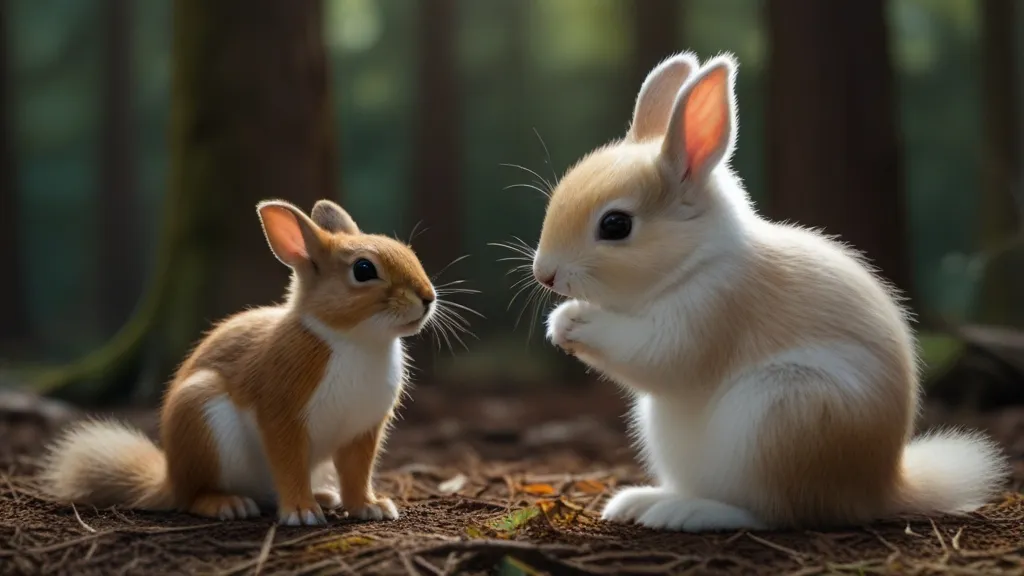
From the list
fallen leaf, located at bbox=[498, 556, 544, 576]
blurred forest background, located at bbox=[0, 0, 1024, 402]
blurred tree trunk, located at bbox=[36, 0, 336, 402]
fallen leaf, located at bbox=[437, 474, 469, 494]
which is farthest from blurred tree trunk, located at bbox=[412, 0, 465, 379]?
fallen leaf, located at bbox=[498, 556, 544, 576]

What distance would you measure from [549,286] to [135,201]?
14497 mm

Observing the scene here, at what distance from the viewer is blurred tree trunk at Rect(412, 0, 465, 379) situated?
41.7 ft

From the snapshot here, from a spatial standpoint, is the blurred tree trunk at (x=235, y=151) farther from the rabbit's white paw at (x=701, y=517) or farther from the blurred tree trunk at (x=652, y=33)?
the blurred tree trunk at (x=652, y=33)

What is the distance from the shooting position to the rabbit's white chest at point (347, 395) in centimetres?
344

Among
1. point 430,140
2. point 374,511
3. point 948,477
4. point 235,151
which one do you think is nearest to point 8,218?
point 430,140

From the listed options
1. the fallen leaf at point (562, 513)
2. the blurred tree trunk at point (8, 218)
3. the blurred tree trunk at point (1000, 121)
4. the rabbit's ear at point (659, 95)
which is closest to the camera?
the fallen leaf at point (562, 513)

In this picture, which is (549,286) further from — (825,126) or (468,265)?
(468,265)

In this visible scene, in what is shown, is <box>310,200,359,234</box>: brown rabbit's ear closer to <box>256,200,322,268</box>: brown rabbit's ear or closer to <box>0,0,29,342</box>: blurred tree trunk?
<box>256,200,322,268</box>: brown rabbit's ear

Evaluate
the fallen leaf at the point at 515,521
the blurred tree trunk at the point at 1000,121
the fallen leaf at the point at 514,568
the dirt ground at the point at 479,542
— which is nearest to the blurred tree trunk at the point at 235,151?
the dirt ground at the point at 479,542

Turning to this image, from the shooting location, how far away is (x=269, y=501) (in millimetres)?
3795

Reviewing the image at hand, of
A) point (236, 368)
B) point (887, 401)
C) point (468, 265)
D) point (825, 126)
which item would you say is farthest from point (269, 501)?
point (468, 265)

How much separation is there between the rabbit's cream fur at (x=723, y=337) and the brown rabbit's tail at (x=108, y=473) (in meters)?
1.71

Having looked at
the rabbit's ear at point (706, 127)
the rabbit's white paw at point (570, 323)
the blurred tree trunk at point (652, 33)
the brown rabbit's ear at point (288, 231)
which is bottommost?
the rabbit's white paw at point (570, 323)

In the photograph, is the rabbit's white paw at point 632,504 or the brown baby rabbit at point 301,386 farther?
the rabbit's white paw at point 632,504
